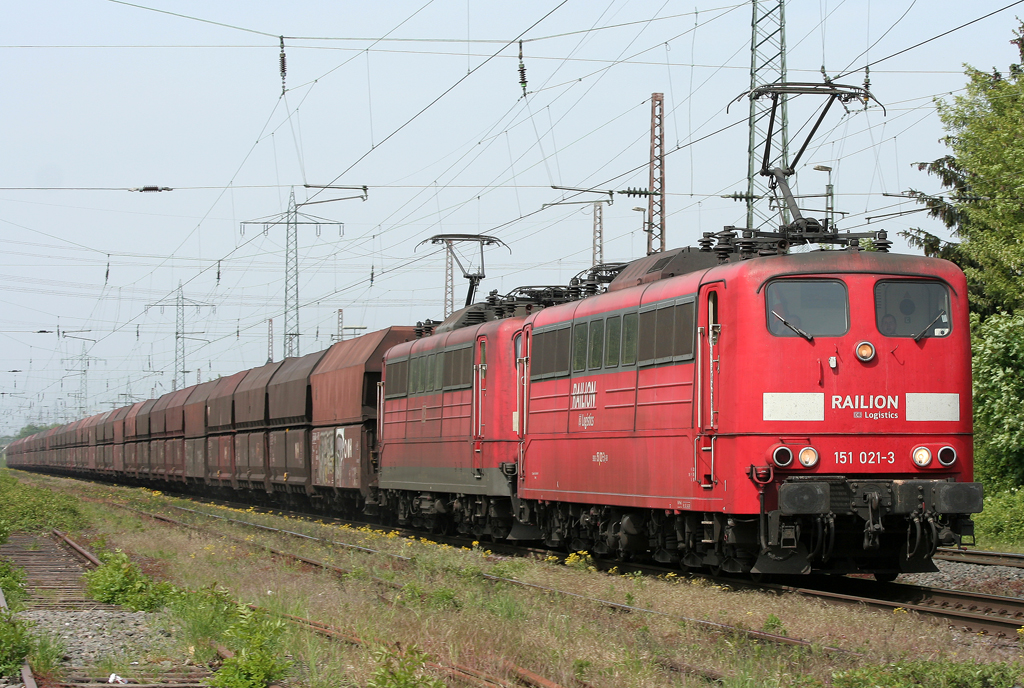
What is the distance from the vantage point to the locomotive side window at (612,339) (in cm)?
1449

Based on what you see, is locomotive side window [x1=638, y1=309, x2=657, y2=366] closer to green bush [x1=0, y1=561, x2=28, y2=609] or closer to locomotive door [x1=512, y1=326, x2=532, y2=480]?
locomotive door [x1=512, y1=326, x2=532, y2=480]

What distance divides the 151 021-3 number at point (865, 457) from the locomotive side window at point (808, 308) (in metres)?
1.23

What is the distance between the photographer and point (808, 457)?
11.6 meters

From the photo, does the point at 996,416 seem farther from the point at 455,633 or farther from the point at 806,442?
the point at 455,633

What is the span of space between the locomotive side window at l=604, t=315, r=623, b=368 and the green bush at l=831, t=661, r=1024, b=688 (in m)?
7.30

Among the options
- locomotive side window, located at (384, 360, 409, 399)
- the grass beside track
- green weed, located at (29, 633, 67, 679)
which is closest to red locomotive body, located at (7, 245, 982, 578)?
the grass beside track

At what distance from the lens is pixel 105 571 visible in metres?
14.8

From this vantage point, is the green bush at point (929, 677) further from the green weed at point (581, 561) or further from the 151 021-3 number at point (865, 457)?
the green weed at point (581, 561)

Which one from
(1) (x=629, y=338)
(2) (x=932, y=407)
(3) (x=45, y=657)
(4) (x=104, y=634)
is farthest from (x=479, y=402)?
(3) (x=45, y=657)

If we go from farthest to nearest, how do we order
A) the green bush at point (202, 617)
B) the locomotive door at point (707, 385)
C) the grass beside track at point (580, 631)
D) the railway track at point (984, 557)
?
1. the railway track at point (984, 557)
2. the locomotive door at point (707, 385)
3. the green bush at point (202, 617)
4. the grass beside track at point (580, 631)

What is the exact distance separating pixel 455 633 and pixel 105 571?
6.95 m

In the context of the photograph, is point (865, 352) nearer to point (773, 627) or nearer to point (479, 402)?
point (773, 627)

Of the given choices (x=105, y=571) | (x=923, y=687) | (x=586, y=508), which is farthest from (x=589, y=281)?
(x=923, y=687)

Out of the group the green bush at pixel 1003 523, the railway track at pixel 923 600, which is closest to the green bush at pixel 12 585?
the railway track at pixel 923 600
